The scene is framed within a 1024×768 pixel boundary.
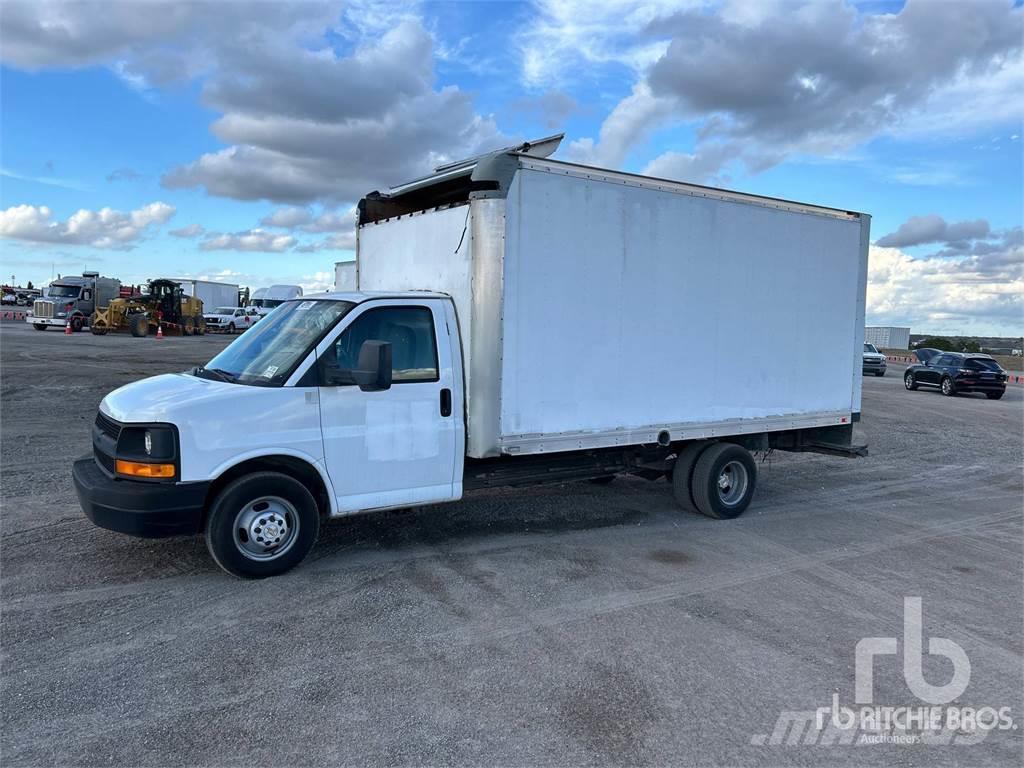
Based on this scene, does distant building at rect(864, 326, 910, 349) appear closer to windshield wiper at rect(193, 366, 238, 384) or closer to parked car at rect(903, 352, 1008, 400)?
parked car at rect(903, 352, 1008, 400)

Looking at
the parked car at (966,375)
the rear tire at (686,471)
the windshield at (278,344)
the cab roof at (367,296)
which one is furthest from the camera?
the parked car at (966,375)

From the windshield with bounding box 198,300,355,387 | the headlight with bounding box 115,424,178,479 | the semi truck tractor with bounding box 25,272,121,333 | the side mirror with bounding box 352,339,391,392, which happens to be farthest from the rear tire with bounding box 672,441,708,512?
the semi truck tractor with bounding box 25,272,121,333

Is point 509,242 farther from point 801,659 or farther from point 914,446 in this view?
point 914,446

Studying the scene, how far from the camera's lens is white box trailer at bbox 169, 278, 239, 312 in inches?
1955

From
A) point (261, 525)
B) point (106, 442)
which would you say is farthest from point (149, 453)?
point (261, 525)

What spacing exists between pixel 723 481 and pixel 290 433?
4.61 metres

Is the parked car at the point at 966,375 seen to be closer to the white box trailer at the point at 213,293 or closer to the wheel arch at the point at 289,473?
the wheel arch at the point at 289,473

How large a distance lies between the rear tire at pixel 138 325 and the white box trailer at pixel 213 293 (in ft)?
43.2

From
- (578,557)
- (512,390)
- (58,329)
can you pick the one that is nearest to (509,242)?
(512,390)

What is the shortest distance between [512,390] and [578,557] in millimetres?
1535

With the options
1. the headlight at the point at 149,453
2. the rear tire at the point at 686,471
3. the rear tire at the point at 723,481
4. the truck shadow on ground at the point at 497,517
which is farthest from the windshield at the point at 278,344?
the rear tire at the point at 723,481

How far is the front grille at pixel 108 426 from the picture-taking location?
519 cm

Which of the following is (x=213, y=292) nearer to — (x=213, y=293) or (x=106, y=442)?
(x=213, y=293)

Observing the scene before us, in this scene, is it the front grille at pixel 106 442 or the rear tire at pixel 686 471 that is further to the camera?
the rear tire at pixel 686 471
